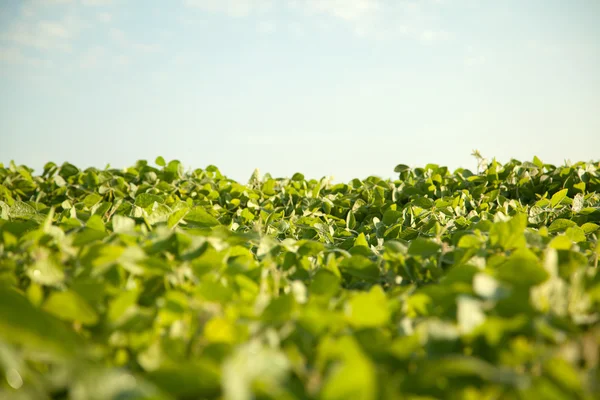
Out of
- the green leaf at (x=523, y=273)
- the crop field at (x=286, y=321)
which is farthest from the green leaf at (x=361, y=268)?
the green leaf at (x=523, y=273)

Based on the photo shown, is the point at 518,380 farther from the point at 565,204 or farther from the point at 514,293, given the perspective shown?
the point at 565,204

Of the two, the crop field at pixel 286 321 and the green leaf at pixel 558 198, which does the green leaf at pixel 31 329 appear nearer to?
the crop field at pixel 286 321

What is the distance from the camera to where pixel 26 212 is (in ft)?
7.41

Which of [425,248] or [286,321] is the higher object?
[425,248]

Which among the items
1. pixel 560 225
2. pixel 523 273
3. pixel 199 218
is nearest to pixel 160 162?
pixel 199 218

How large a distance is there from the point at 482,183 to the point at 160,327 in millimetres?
3776

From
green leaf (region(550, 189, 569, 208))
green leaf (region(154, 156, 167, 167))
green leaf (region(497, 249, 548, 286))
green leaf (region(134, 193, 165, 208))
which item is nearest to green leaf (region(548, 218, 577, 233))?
green leaf (region(550, 189, 569, 208))

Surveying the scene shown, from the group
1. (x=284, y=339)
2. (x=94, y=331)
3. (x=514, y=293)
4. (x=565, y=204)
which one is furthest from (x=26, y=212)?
(x=565, y=204)

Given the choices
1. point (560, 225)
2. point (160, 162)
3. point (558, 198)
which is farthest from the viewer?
point (160, 162)

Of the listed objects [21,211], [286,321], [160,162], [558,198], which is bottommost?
[21,211]

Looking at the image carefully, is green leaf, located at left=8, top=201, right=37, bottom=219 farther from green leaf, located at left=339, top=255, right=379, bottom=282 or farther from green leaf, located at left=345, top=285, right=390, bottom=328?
green leaf, located at left=345, top=285, right=390, bottom=328

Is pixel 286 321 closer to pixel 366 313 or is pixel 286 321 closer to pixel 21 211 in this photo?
pixel 366 313

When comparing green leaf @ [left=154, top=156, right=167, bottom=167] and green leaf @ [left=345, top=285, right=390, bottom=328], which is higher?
green leaf @ [left=154, top=156, right=167, bottom=167]

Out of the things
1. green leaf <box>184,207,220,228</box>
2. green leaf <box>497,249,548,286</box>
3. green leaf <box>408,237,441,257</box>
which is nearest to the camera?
green leaf <box>497,249,548,286</box>
